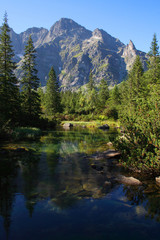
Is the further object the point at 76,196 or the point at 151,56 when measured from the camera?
the point at 151,56

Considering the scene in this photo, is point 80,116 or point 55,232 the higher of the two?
point 80,116

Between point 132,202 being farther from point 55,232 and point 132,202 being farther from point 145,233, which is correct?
point 55,232

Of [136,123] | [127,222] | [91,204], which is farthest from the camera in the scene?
[136,123]

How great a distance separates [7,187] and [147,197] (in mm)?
7005

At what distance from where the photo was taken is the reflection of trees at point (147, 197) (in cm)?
751

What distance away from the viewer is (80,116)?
7575 centimetres

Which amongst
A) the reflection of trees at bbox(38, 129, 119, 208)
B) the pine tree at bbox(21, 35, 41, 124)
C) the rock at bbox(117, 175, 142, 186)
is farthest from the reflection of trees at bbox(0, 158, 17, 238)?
the pine tree at bbox(21, 35, 41, 124)

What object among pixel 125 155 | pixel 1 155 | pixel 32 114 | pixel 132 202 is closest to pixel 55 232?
pixel 132 202

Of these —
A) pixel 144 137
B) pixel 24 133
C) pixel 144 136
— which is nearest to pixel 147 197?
pixel 144 137

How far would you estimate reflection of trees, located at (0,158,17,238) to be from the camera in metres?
7.07

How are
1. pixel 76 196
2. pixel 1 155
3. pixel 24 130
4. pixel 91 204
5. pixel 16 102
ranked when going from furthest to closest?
pixel 16 102 → pixel 24 130 → pixel 1 155 → pixel 76 196 → pixel 91 204

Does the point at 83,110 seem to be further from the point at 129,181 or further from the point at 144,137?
the point at 129,181

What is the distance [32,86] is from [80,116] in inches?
1514

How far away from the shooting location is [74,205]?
7922mm
